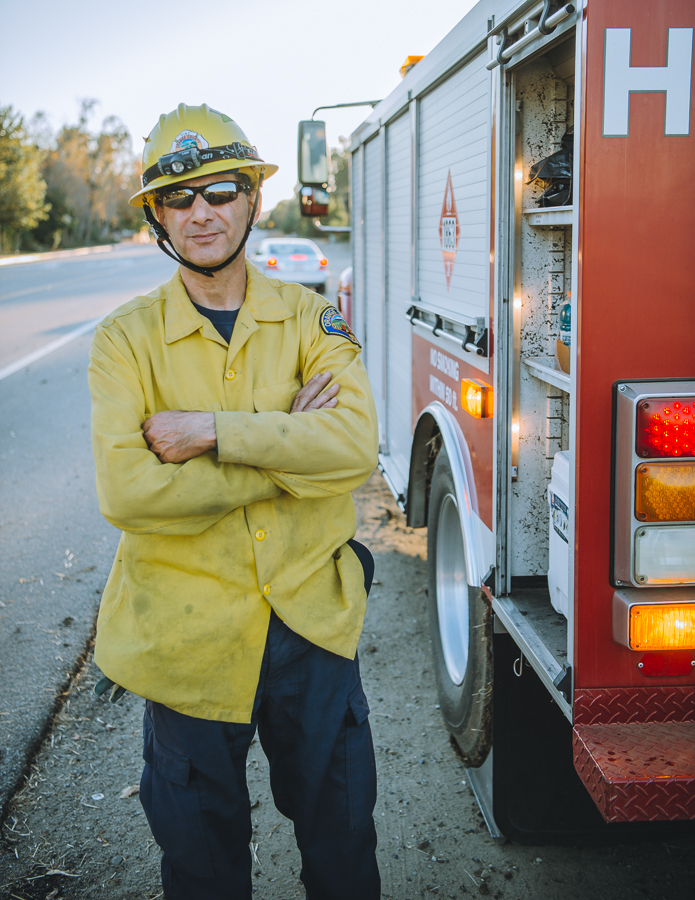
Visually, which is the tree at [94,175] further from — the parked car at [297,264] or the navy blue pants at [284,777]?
the navy blue pants at [284,777]

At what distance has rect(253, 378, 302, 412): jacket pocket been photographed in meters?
A: 2.18

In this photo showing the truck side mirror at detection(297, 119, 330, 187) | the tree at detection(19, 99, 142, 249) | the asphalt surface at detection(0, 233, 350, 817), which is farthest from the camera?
the tree at detection(19, 99, 142, 249)

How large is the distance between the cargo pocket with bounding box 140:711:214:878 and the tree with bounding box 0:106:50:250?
2170 inches

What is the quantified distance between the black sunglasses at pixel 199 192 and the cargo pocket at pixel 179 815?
4.63 feet

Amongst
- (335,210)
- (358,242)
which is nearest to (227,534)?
(358,242)

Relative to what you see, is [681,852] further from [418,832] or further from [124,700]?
[124,700]

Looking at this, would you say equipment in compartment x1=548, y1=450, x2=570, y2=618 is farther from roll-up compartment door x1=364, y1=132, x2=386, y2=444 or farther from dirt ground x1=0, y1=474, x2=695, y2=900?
roll-up compartment door x1=364, y1=132, x2=386, y2=444

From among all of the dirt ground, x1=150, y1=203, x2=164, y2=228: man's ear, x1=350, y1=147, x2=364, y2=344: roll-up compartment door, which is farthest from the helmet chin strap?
x1=350, y1=147, x2=364, y2=344: roll-up compartment door

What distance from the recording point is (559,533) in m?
2.28

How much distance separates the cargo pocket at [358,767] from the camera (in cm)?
220

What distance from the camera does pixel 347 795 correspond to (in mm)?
2201

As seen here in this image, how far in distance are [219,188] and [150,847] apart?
221cm

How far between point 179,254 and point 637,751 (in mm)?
1667

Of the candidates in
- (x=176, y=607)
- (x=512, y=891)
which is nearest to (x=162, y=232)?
(x=176, y=607)
